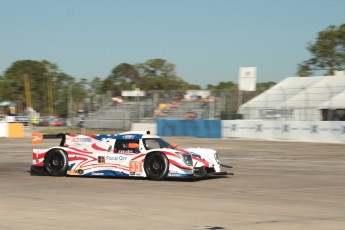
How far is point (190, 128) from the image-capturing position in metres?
38.3

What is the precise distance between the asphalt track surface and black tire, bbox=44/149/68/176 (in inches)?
15.0

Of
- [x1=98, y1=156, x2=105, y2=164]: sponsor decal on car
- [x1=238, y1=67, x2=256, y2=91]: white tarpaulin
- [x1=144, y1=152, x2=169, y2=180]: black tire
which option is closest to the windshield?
[x1=144, y1=152, x2=169, y2=180]: black tire

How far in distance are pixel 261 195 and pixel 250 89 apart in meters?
33.0

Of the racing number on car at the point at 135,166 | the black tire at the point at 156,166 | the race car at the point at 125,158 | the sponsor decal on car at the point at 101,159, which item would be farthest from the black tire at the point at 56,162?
the black tire at the point at 156,166

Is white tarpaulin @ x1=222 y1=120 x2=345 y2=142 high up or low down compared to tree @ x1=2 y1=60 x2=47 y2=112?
down

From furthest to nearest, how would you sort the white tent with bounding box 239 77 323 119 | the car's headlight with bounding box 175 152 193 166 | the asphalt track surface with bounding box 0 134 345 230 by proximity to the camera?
the white tent with bounding box 239 77 323 119 < the car's headlight with bounding box 175 152 193 166 < the asphalt track surface with bounding box 0 134 345 230

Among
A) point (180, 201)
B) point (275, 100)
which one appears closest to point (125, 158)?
point (180, 201)

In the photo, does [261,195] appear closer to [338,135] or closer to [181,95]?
[338,135]

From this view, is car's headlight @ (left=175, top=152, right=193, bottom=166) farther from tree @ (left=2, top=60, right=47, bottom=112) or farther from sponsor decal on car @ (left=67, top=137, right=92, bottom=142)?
tree @ (left=2, top=60, right=47, bottom=112)

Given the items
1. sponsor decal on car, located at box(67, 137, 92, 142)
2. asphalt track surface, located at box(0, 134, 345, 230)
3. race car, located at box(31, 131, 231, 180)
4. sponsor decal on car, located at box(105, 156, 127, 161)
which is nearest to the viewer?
asphalt track surface, located at box(0, 134, 345, 230)

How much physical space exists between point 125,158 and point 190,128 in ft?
82.7

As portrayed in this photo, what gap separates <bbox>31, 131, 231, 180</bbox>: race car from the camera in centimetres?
1268

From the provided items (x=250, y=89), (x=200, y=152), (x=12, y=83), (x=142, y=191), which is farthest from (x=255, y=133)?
(x=12, y=83)

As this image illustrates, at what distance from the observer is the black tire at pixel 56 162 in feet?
46.0
